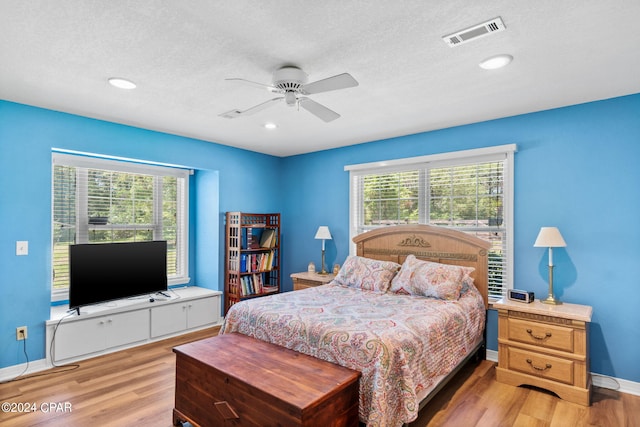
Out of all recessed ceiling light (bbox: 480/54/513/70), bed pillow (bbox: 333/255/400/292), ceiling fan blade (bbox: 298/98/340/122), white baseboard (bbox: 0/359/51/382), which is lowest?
white baseboard (bbox: 0/359/51/382)

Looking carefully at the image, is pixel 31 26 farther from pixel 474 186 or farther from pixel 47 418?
pixel 474 186

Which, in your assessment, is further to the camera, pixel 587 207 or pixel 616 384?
pixel 587 207

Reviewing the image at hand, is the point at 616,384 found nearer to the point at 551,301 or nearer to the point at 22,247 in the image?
the point at 551,301

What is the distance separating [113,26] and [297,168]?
359cm

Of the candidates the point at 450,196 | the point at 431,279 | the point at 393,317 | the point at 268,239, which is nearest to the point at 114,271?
the point at 268,239

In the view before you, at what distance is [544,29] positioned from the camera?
6.23 ft

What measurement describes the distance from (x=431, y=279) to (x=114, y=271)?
3.29 m

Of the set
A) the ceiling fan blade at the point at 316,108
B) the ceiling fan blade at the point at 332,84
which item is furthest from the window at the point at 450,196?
the ceiling fan blade at the point at 332,84

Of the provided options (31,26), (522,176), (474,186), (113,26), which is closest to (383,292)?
(474,186)

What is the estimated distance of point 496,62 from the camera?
2.29m

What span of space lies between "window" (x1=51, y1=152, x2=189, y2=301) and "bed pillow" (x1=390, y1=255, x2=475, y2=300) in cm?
303

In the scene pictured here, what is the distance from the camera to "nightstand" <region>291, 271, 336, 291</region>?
438cm

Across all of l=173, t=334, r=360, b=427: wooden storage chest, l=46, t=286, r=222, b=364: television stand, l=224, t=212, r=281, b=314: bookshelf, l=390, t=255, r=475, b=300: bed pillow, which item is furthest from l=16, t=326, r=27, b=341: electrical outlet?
l=390, t=255, r=475, b=300: bed pillow

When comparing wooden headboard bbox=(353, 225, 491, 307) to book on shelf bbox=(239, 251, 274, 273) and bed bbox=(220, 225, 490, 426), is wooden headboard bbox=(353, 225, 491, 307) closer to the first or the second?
bed bbox=(220, 225, 490, 426)
